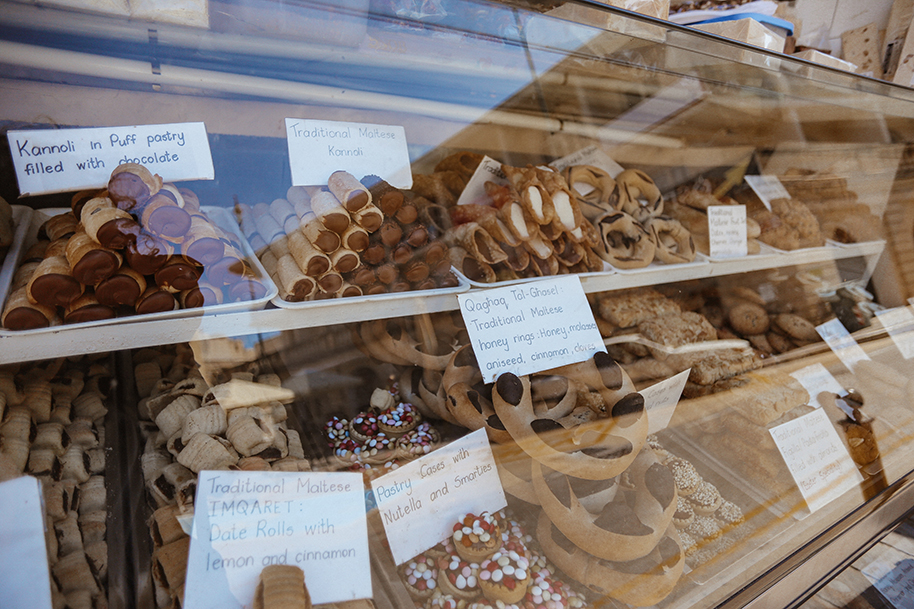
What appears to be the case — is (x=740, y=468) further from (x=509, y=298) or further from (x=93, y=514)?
(x=93, y=514)

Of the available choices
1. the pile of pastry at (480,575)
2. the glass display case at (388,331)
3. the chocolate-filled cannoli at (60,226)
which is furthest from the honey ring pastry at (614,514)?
the chocolate-filled cannoli at (60,226)

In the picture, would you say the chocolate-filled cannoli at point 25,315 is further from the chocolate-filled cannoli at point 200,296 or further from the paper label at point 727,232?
the paper label at point 727,232

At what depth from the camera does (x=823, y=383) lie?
1898 mm

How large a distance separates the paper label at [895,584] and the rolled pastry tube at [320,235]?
1.97 meters

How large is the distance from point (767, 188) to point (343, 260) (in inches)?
84.6

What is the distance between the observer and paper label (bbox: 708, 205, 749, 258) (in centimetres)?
188

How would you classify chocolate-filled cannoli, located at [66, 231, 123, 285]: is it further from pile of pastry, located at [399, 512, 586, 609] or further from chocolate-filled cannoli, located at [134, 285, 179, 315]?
pile of pastry, located at [399, 512, 586, 609]

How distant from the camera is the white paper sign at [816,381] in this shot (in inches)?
71.4

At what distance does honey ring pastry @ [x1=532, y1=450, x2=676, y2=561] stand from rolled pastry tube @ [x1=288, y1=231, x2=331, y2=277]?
26.8 inches

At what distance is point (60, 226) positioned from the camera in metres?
0.99

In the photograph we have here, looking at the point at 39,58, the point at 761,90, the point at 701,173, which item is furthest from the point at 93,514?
the point at 701,173

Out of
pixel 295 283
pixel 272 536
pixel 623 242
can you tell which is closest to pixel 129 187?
pixel 295 283

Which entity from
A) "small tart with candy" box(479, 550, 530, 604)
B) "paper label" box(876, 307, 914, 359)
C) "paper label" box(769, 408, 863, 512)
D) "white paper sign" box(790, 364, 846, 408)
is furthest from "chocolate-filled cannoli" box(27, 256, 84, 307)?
"paper label" box(876, 307, 914, 359)

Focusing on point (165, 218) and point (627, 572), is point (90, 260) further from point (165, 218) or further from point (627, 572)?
point (627, 572)
